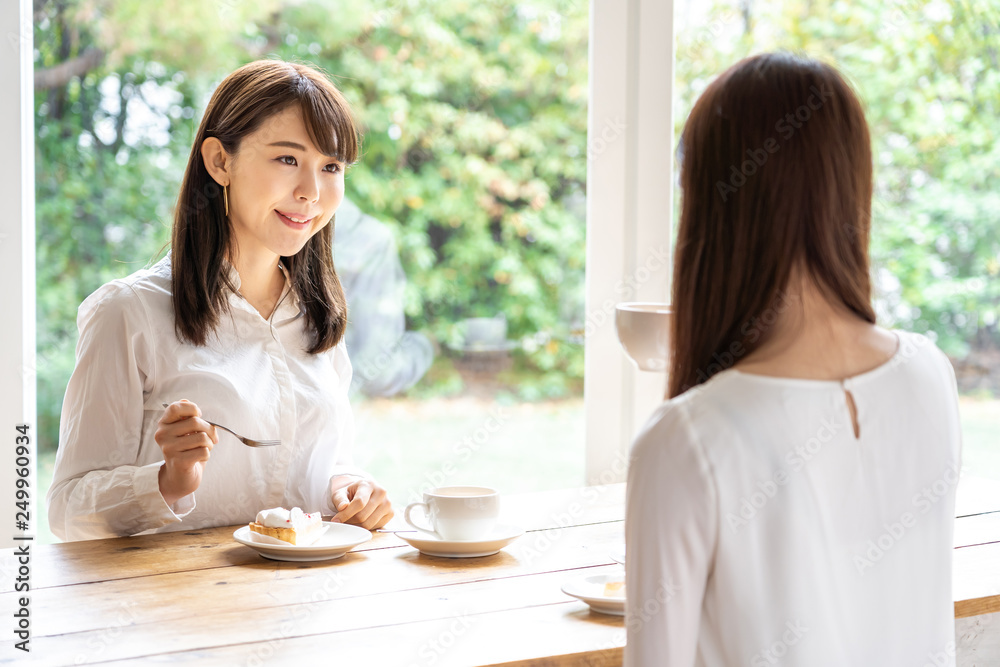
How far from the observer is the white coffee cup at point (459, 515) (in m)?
1.29

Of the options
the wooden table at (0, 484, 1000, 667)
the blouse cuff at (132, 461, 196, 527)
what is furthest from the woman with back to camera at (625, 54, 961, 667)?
the blouse cuff at (132, 461, 196, 527)

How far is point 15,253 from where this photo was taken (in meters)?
1.77

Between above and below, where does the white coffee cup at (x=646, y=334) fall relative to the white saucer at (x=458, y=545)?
above

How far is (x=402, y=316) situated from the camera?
13.1 ft

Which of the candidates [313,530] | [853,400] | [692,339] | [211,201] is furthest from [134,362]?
[853,400]

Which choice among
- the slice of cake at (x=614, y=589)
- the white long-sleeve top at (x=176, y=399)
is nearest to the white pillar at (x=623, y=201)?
the white long-sleeve top at (x=176, y=399)

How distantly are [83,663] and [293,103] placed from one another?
3.37ft

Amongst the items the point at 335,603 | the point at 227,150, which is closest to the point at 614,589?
the point at 335,603

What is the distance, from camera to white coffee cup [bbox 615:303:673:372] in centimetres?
127

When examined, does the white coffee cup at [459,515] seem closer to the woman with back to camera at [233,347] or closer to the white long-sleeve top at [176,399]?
the woman with back to camera at [233,347]

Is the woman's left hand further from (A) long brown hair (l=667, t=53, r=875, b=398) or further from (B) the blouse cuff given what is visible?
(A) long brown hair (l=667, t=53, r=875, b=398)

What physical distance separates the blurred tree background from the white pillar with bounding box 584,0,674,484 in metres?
0.67

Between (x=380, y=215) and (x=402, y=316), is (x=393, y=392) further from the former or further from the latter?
(x=380, y=215)

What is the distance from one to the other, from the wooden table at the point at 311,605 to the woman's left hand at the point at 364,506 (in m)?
0.04
